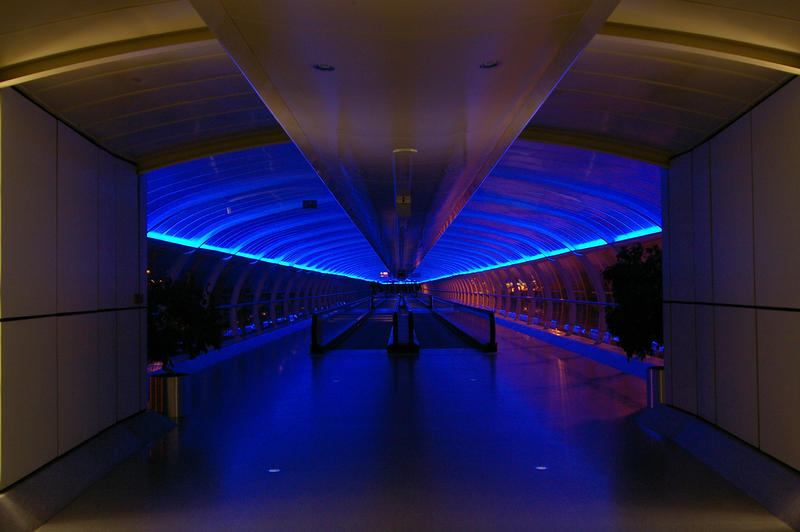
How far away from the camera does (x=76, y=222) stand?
18.3 ft

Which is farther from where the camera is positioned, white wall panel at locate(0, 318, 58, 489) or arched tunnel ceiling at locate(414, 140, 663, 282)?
arched tunnel ceiling at locate(414, 140, 663, 282)

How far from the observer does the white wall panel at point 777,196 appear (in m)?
4.47

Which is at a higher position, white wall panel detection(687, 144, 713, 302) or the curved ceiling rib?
the curved ceiling rib

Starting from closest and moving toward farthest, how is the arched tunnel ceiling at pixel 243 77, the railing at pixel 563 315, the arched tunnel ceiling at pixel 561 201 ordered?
the arched tunnel ceiling at pixel 243 77 < the arched tunnel ceiling at pixel 561 201 < the railing at pixel 563 315

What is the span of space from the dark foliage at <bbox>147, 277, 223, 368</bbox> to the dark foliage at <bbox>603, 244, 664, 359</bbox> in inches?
208

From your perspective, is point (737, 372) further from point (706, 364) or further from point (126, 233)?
point (126, 233)

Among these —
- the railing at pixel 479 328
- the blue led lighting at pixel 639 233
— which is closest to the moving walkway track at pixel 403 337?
the railing at pixel 479 328

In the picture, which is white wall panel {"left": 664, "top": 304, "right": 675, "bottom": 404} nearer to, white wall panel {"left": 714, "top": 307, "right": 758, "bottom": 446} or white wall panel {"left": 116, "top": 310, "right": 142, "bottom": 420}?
white wall panel {"left": 714, "top": 307, "right": 758, "bottom": 446}

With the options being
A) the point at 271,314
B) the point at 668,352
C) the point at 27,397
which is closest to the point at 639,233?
the point at 668,352

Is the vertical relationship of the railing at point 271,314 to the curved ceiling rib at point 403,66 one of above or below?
below

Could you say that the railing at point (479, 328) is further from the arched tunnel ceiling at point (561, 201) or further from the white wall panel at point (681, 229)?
the white wall panel at point (681, 229)

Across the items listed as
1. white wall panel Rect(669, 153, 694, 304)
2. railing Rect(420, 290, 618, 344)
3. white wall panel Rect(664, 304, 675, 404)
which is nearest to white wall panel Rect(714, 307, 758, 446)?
white wall panel Rect(669, 153, 694, 304)

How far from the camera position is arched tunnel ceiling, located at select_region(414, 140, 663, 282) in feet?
29.8

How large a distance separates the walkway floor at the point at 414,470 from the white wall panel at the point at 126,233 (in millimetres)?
1667
